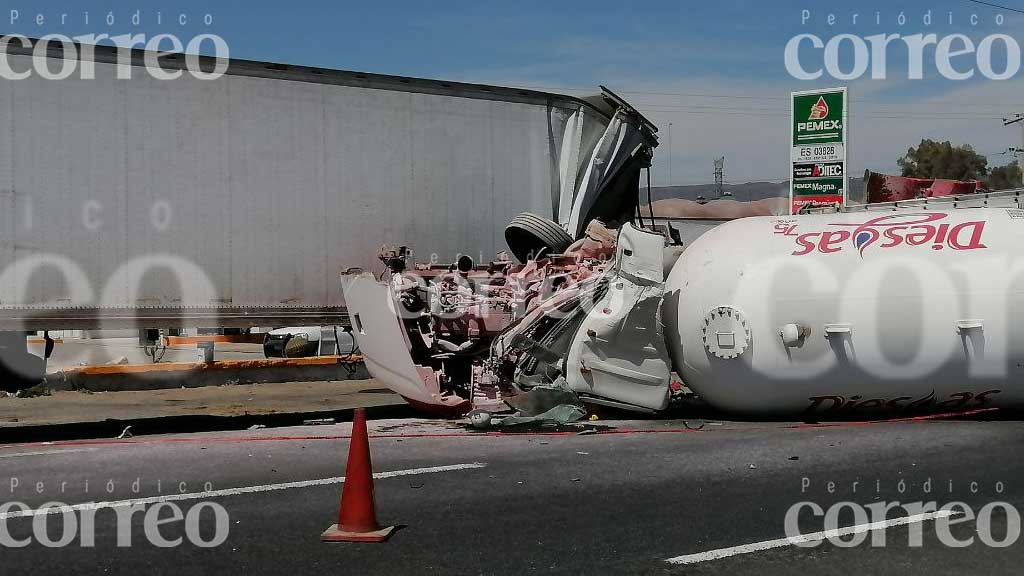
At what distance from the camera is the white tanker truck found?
10492 millimetres

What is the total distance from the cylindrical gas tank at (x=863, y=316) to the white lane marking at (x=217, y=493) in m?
3.74

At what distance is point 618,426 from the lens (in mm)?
11164

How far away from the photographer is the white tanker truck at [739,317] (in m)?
10.5

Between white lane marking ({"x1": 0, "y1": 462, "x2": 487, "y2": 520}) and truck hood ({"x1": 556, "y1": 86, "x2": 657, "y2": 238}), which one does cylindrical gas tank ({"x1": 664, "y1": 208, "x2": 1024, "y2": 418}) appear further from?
white lane marking ({"x1": 0, "y1": 462, "x2": 487, "y2": 520})

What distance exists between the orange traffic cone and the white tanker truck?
17.8 feet

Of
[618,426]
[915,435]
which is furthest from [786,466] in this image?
[618,426]

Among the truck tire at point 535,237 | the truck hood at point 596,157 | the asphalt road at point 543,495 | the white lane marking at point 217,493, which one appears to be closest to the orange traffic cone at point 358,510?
the asphalt road at point 543,495

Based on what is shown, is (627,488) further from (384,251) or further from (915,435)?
(384,251)

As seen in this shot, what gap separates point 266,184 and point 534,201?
3724 mm

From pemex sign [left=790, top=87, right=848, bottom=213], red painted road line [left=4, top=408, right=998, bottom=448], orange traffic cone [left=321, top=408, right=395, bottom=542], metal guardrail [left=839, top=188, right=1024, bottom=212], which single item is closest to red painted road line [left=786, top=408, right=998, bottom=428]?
red painted road line [left=4, top=408, right=998, bottom=448]

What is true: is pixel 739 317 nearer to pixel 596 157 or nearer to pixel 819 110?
pixel 596 157

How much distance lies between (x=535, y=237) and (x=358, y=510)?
7.20 metres

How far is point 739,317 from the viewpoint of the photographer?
35.4 ft

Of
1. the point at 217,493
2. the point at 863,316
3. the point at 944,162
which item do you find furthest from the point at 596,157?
the point at 944,162
